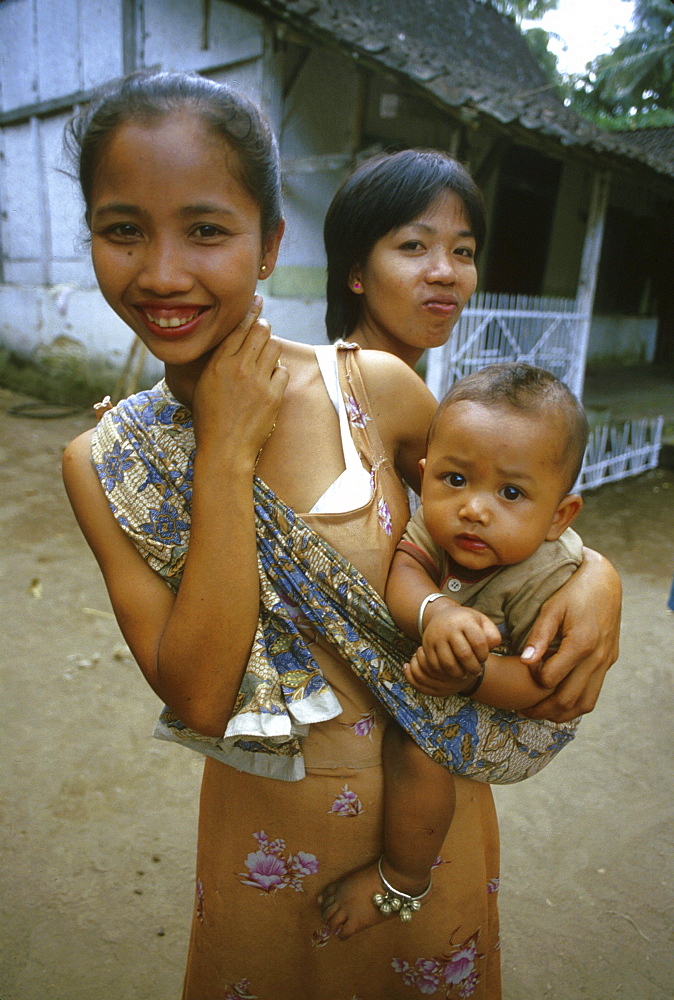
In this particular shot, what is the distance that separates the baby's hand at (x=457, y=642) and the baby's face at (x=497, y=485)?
118mm

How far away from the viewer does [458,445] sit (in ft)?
3.57

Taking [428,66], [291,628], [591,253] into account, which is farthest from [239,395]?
[591,253]

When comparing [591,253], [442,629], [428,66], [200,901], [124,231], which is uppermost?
[428,66]

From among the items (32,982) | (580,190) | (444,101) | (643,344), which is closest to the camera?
(32,982)

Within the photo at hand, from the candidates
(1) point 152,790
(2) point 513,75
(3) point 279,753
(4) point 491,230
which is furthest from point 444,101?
(2) point 513,75

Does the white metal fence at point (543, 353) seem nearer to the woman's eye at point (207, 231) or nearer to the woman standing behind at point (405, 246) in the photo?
the woman standing behind at point (405, 246)

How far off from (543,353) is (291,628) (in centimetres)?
613

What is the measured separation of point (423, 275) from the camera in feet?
5.02

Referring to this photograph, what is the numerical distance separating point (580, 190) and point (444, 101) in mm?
5731

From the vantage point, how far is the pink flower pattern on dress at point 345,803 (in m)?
1.15

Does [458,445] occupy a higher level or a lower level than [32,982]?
higher

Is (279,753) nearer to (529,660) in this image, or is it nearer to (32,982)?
(529,660)

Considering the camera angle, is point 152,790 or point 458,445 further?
point 152,790

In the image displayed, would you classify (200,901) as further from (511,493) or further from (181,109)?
(181,109)
